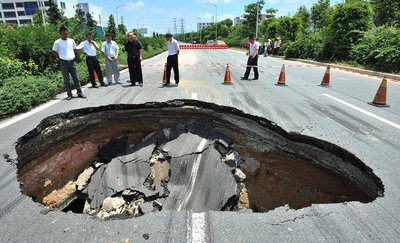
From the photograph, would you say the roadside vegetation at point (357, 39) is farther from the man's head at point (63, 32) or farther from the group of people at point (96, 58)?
the man's head at point (63, 32)

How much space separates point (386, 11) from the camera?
20.9 metres

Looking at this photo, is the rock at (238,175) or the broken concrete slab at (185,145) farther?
the broken concrete slab at (185,145)

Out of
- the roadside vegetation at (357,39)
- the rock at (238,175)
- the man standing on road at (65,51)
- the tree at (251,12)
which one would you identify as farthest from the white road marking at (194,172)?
the tree at (251,12)

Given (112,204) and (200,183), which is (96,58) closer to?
(112,204)

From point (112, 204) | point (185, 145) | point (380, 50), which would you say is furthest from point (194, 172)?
point (380, 50)

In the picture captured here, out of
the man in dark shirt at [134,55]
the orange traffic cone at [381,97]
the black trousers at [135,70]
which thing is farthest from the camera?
the black trousers at [135,70]

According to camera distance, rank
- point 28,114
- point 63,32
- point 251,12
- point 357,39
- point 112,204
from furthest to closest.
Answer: point 251,12 → point 357,39 → point 63,32 → point 28,114 → point 112,204

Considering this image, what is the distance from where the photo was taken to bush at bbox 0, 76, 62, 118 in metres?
5.60

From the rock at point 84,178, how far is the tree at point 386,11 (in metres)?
23.2

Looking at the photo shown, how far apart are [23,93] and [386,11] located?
1001 inches

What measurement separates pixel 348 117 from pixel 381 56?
10.3 m

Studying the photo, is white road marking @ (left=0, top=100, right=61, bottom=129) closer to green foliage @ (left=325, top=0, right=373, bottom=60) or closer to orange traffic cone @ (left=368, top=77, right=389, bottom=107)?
orange traffic cone @ (left=368, top=77, right=389, bottom=107)

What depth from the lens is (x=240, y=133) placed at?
17.9 feet

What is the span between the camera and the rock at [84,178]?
5.15m
